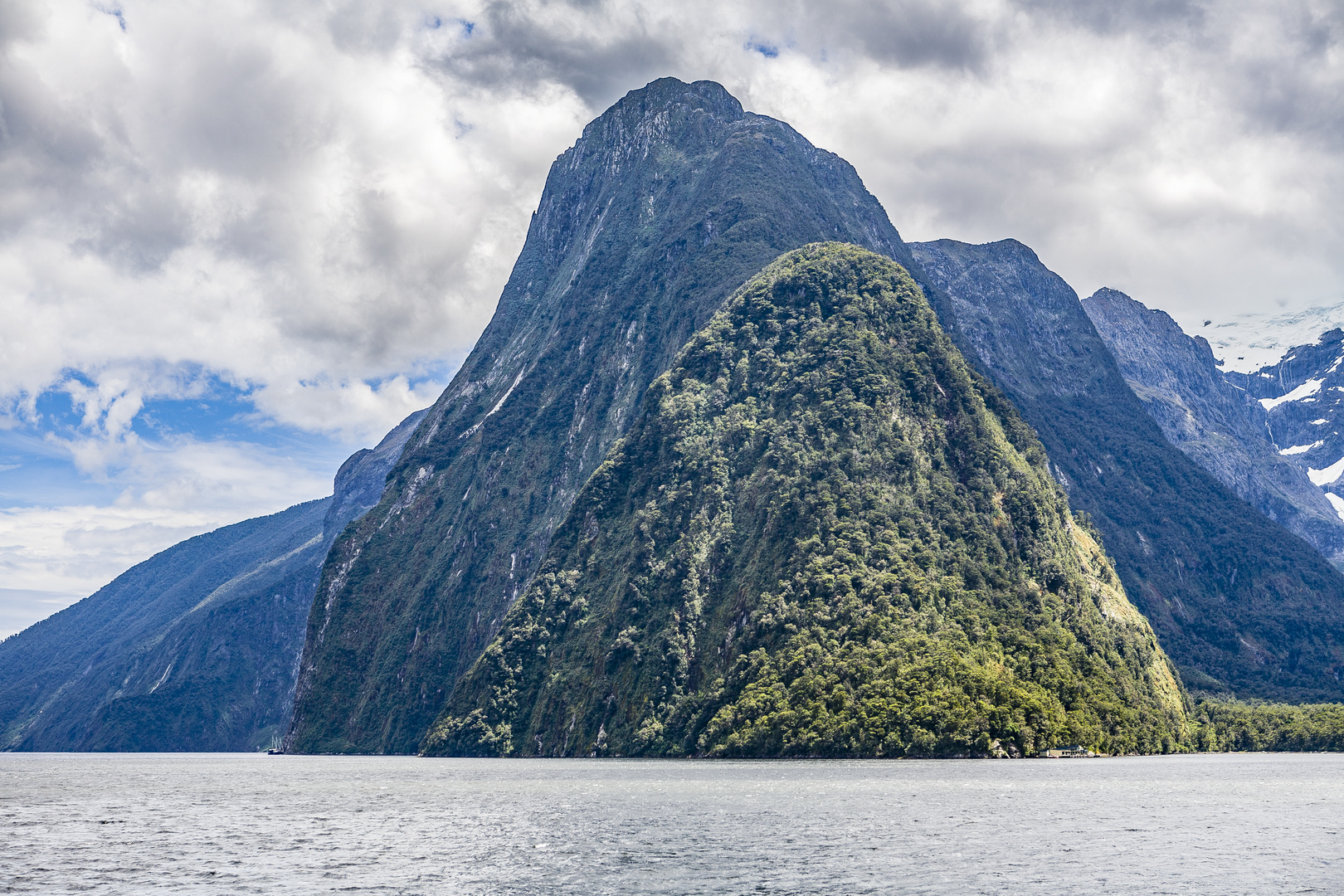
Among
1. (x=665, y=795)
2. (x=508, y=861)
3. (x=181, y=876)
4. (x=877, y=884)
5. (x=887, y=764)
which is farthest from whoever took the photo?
(x=887, y=764)

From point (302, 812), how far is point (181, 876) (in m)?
49.9

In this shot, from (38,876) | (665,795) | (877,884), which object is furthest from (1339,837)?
(38,876)

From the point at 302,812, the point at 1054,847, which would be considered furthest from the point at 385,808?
the point at 1054,847

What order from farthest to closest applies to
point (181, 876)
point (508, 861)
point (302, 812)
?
point (302, 812) → point (508, 861) → point (181, 876)

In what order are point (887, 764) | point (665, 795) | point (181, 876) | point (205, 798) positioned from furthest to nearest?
point (887, 764), point (205, 798), point (665, 795), point (181, 876)

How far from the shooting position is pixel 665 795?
434 ft

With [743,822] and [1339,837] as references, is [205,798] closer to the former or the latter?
[743,822]

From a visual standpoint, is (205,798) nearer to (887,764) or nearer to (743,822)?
(743,822)

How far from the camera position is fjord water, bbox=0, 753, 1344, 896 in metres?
69.6

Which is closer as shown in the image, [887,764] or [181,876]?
[181,876]

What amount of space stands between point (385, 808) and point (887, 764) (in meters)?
89.6

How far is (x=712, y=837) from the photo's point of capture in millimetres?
90750

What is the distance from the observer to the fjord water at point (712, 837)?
69562 millimetres

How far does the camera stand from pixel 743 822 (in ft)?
331
